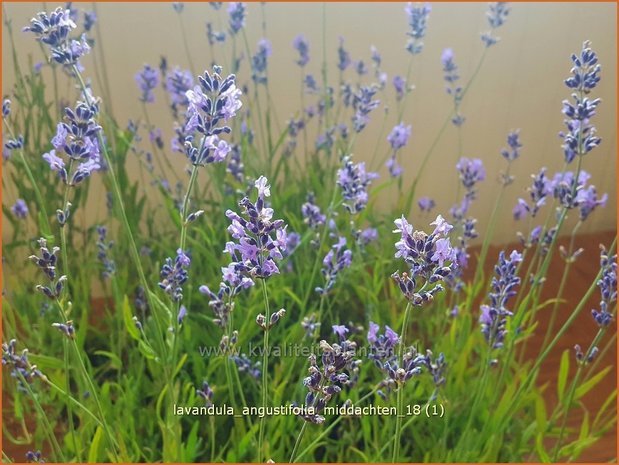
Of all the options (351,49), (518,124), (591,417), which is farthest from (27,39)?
(591,417)

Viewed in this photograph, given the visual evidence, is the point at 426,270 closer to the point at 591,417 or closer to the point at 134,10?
the point at 591,417

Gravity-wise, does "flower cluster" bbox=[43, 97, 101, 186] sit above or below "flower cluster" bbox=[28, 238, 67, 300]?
above

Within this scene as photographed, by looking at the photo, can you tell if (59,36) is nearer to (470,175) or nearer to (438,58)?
(470,175)

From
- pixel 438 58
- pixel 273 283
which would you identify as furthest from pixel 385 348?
pixel 438 58

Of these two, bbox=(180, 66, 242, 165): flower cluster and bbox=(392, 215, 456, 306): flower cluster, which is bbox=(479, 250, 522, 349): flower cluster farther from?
bbox=(180, 66, 242, 165): flower cluster

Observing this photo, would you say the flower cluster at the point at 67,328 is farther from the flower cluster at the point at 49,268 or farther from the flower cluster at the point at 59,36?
the flower cluster at the point at 59,36

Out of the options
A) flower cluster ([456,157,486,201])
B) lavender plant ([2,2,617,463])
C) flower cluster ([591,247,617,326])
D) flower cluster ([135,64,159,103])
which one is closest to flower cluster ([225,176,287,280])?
A: lavender plant ([2,2,617,463])
